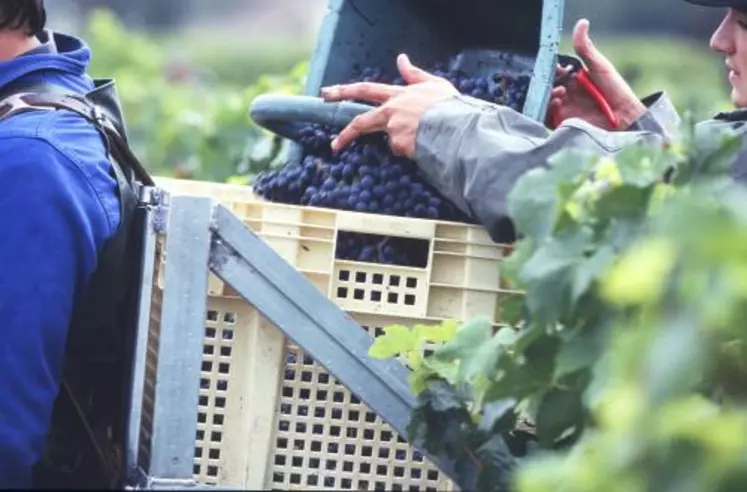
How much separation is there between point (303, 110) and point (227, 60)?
23.0 m

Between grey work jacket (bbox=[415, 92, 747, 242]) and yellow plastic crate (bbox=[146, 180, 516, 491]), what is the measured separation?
0.26ft

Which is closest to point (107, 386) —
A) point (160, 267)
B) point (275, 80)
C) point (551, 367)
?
point (160, 267)

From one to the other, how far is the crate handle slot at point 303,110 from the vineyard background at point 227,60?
709 millimetres

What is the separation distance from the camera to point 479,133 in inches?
125

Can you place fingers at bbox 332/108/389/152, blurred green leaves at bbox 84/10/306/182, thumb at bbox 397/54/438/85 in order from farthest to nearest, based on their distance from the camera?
blurred green leaves at bbox 84/10/306/182 < thumb at bbox 397/54/438/85 < fingers at bbox 332/108/389/152

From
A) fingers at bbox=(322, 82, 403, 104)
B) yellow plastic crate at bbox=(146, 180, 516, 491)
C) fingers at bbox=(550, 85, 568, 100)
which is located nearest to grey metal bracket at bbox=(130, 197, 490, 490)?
yellow plastic crate at bbox=(146, 180, 516, 491)

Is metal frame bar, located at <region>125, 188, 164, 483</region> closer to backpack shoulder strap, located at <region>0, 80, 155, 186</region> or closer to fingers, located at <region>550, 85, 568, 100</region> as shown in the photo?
backpack shoulder strap, located at <region>0, 80, 155, 186</region>

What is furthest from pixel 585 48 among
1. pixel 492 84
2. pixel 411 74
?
pixel 411 74

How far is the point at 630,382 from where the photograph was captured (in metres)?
1.79

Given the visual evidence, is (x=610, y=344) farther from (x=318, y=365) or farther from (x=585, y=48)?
(x=585, y=48)

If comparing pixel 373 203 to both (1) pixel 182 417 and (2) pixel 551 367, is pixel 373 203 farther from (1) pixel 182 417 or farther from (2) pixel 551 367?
(2) pixel 551 367

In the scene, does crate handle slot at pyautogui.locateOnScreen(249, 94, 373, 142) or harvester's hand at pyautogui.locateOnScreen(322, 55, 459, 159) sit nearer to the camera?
harvester's hand at pyautogui.locateOnScreen(322, 55, 459, 159)

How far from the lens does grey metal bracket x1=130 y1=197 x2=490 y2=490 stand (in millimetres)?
2906

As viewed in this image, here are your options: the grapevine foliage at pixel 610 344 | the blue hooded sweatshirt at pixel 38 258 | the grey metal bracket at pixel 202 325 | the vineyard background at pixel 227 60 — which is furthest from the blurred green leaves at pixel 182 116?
the grapevine foliage at pixel 610 344
